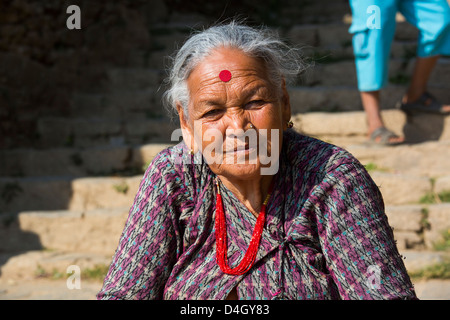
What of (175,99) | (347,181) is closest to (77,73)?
(175,99)

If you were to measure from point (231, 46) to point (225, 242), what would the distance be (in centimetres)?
68

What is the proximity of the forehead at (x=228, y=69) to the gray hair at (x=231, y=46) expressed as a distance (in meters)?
0.02

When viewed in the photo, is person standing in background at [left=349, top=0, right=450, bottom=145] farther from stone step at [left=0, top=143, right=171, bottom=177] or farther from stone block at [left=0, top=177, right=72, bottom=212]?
stone block at [left=0, top=177, right=72, bottom=212]

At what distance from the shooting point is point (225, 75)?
186 cm

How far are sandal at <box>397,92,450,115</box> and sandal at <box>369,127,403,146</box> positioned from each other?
367mm

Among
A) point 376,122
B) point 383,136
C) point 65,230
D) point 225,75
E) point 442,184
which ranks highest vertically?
point 225,75

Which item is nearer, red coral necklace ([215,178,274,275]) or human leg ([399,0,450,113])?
red coral necklace ([215,178,274,275])

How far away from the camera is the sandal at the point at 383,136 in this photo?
414 cm

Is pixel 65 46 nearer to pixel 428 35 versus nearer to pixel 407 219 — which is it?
pixel 428 35

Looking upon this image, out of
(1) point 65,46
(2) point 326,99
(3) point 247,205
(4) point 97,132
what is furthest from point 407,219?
(1) point 65,46

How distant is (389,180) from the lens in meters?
3.82

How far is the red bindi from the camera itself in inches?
73.4

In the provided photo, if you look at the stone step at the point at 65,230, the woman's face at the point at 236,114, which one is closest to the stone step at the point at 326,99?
the stone step at the point at 65,230

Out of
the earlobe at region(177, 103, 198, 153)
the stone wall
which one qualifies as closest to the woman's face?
the earlobe at region(177, 103, 198, 153)
